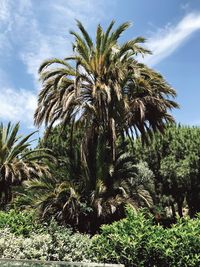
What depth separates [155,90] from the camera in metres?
17.5

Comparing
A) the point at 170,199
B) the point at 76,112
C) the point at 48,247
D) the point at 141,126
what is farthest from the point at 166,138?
the point at 48,247

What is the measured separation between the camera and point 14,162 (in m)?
21.0

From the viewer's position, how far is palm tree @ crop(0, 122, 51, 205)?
2031cm

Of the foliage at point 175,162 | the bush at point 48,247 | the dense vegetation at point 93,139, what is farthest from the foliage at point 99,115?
the foliage at point 175,162

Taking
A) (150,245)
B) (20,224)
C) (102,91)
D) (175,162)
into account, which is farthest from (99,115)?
(175,162)

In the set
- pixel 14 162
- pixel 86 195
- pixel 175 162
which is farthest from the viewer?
pixel 175 162

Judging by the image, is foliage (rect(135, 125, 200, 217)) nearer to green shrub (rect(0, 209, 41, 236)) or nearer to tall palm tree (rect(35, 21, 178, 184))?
tall palm tree (rect(35, 21, 178, 184))

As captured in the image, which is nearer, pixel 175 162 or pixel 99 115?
pixel 99 115

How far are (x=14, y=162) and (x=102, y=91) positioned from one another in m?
7.69

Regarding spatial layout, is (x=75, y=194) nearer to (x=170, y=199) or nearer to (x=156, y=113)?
(x=156, y=113)

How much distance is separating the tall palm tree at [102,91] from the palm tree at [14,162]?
4.06 m

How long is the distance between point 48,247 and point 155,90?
9.45m

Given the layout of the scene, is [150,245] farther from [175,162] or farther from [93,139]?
[175,162]

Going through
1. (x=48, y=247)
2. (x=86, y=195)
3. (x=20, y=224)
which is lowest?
(x=48, y=247)
